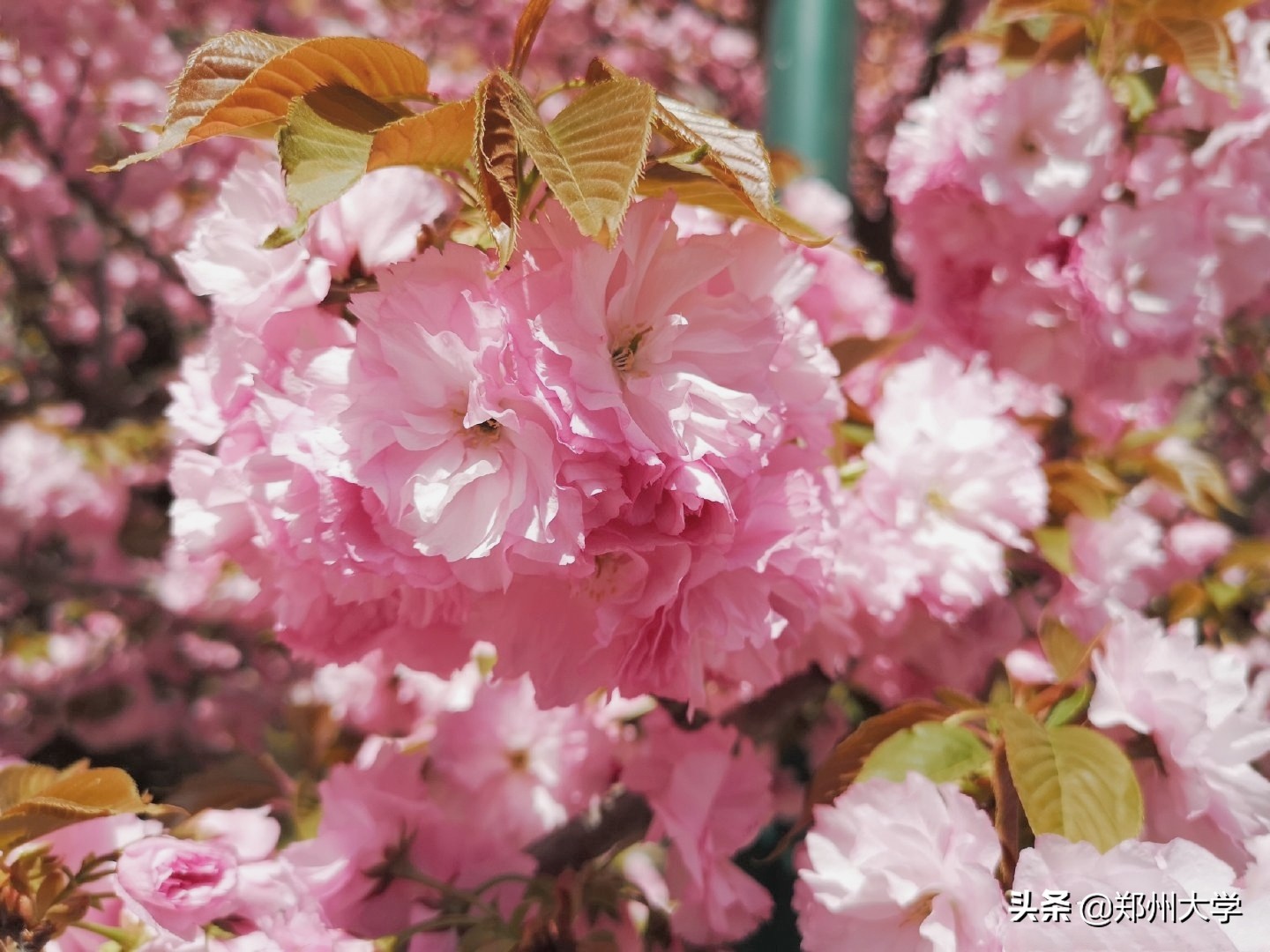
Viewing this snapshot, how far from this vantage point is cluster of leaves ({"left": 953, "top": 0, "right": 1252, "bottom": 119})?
777 millimetres

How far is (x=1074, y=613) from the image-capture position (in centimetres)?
89

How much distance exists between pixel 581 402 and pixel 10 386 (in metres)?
2.26

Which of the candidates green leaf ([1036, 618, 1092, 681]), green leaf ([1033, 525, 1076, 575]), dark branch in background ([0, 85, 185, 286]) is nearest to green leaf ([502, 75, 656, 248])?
green leaf ([1036, 618, 1092, 681])

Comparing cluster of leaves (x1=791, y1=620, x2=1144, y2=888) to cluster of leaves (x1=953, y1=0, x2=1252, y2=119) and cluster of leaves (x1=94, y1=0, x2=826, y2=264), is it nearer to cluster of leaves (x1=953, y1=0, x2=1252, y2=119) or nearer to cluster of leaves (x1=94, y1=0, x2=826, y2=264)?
cluster of leaves (x1=94, y1=0, x2=826, y2=264)

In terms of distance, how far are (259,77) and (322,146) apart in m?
0.06

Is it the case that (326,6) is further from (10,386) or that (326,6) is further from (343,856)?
(343,856)

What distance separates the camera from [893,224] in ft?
7.08

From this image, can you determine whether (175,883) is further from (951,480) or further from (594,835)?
(951,480)

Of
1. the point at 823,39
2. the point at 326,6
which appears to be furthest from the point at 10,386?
the point at 823,39

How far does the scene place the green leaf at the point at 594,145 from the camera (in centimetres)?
40

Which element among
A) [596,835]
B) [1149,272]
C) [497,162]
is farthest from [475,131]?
[1149,272]

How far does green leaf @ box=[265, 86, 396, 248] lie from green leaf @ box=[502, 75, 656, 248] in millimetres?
77

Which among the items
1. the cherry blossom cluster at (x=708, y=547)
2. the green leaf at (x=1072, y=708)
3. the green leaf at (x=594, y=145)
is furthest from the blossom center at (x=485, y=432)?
the green leaf at (x=1072, y=708)

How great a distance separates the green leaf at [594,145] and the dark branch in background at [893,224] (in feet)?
4.74
